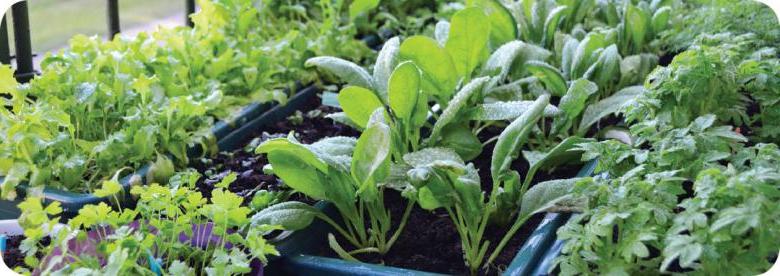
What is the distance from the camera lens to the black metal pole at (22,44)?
2.39m

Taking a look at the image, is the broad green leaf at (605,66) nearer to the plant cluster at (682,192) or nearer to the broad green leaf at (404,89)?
the plant cluster at (682,192)

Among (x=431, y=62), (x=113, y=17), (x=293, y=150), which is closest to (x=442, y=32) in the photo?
(x=431, y=62)

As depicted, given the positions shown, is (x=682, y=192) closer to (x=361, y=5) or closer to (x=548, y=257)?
(x=548, y=257)

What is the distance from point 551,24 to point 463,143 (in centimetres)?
69

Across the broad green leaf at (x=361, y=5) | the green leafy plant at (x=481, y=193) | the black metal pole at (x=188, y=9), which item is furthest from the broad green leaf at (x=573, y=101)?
Result: the black metal pole at (x=188, y=9)

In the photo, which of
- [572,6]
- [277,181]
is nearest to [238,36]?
[277,181]

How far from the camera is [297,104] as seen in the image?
8.45 ft

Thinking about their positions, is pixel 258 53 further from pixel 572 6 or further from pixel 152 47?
pixel 572 6

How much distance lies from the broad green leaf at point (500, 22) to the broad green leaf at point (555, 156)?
55cm

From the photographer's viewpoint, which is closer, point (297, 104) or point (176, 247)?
point (176, 247)

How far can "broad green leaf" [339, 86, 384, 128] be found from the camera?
1846 millimetres

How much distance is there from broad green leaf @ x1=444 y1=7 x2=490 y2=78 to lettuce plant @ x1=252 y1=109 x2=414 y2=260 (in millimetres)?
416

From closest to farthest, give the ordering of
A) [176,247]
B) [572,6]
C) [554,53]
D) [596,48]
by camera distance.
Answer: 1. [176,247]
2. [596,48]
3. [554,53]
4. [572,6]

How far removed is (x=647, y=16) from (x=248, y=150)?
4.05 ft
